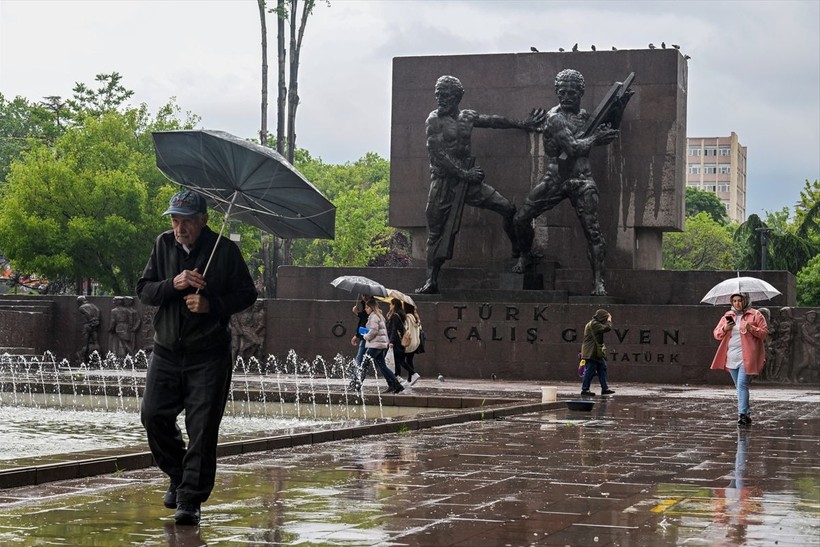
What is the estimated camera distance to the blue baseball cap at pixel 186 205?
7.73 meters

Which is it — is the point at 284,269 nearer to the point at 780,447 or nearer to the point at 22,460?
the point at 780,447

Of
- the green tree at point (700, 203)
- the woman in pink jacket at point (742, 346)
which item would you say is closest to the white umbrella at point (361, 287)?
the woman in pink jacket at point (742, 346)

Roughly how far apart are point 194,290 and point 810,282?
56.2 metres

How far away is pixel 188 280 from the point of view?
7.55 metres

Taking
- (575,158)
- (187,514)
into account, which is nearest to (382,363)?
(575,158)

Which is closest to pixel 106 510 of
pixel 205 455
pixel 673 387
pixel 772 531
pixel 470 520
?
pixel 205 455

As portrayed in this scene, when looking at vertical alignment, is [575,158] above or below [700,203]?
below

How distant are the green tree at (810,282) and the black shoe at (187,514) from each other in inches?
2190

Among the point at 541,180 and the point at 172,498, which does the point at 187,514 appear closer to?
the point at 172,498

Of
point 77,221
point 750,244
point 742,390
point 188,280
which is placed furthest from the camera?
point 750,244

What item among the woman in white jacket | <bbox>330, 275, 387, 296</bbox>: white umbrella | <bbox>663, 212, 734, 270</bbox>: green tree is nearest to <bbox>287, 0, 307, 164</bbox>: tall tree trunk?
<bbox>330, 275, 387, 296</bbox>: white umbrella

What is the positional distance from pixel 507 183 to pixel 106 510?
22841 millimetres

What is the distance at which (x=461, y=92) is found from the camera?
92.7 ft

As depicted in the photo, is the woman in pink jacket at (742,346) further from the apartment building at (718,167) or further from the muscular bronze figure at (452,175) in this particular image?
the apartment building at (718,167)
